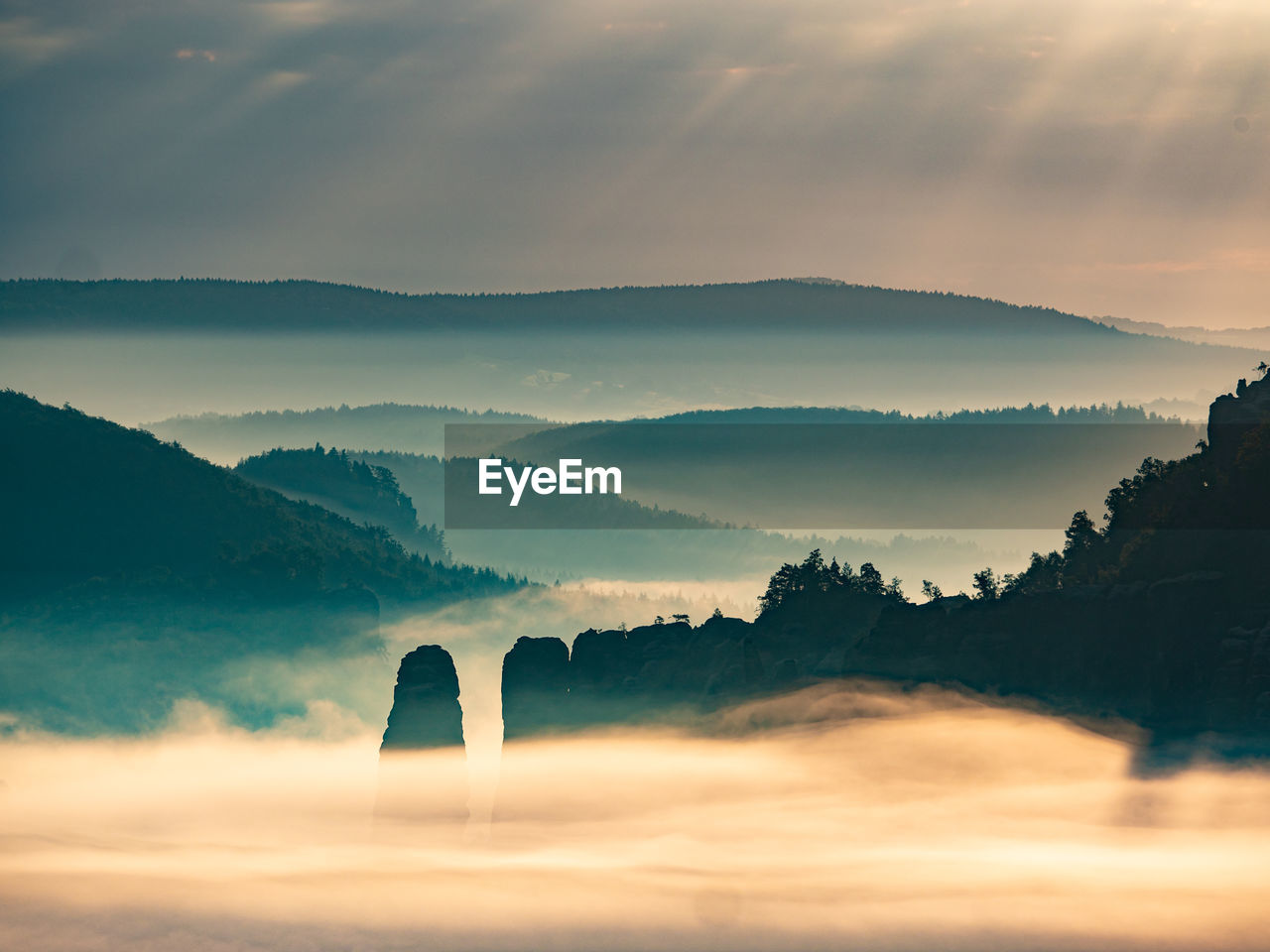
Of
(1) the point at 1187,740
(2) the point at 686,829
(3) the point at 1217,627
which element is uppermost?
(3) the point at 1217,627

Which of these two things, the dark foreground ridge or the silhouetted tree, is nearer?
the dark foreground ridge

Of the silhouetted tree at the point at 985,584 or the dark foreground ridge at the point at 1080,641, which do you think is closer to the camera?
the dark foreground ridge at the point at 1080,641

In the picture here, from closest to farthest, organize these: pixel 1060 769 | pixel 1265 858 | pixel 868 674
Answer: pixel 1265 858
pixel 1060 769
pixel 868 674

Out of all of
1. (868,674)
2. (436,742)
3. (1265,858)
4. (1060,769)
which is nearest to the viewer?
(1265,858)

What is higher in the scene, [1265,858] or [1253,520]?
[1253,520]

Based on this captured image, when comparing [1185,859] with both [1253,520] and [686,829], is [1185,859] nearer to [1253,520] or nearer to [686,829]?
[1253,520]

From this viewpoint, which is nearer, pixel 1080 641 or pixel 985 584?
pixel 1080 641

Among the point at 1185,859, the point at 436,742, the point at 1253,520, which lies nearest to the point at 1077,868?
the point at 1185,859

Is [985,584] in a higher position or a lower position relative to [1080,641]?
higher
